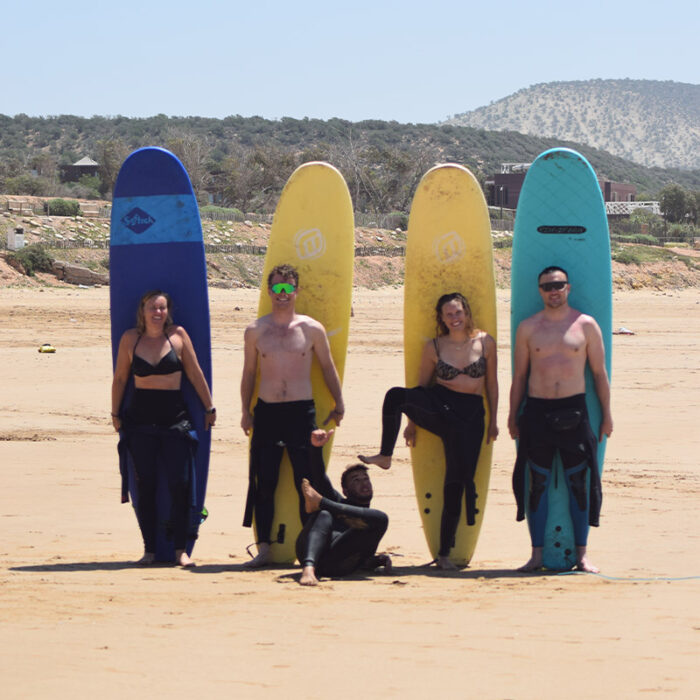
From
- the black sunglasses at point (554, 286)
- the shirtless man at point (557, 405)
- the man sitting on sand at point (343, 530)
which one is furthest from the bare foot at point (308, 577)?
the black sunglasses at point (554, 286)

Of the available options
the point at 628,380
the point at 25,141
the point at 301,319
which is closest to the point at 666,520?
the point at 301,319

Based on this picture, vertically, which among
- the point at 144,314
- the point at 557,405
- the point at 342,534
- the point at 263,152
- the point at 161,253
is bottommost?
the point at 342,534

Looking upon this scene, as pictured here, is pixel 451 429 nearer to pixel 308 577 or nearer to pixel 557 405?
pixel 557 405

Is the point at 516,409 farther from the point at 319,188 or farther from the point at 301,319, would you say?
the point at 319,188

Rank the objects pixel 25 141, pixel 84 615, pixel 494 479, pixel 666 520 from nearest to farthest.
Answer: pixel 84 615 < pixel 666 520 < pixel 494 479 < pixel 25 141

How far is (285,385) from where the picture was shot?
4863mm

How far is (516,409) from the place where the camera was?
4.86 metres

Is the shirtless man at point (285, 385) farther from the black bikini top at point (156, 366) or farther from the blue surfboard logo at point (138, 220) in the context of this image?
the blue surfboard logo at point (138, 220)

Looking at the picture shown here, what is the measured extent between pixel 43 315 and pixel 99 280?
561 cm

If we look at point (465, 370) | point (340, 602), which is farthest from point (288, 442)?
point (340, 602)

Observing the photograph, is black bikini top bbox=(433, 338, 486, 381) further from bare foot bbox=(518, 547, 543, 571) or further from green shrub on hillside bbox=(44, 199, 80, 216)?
green shrub on hillside bbox=(44, 199, 80, 216)

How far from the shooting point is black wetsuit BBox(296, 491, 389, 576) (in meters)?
4.57

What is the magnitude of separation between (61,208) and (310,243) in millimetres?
28908

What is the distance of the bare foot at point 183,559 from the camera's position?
4840mm
